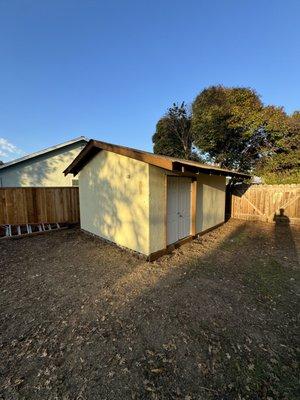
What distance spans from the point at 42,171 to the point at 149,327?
1295cm

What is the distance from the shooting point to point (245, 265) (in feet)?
18.7

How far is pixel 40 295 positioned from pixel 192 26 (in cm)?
1239

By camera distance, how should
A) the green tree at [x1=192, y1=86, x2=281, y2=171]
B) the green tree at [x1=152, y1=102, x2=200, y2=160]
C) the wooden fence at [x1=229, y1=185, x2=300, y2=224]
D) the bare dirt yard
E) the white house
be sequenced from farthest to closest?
the green tree at [x1=152, y1=102, x2=200, y2=160], the green tree at [x1=192, y1=86, x2=281, y2=171], the white house, the wooden fence at [x1=229, y1=185, x2=300, y2=224], the bare dirt yard

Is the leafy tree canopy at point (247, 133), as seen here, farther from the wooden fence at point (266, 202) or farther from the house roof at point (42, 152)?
the house roof at point (42, 152)

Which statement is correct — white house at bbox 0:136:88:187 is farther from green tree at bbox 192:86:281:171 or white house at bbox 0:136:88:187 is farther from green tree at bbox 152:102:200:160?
green tree at bbox 152:102:200:160

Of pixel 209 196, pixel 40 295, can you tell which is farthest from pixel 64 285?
pixel 209 196

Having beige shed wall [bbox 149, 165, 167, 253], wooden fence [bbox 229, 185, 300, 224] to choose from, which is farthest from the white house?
wooden fence [bbox 229, 185, 300, 224]

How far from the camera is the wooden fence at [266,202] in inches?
429

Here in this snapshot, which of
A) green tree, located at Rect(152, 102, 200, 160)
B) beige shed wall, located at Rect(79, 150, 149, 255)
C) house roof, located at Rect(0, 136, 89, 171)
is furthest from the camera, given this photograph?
green tree, located at Rect(152, 102, 200, 160)

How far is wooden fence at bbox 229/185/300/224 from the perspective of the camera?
10.9 metres

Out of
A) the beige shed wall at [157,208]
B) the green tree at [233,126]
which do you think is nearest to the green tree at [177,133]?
the green tree at [233,126]

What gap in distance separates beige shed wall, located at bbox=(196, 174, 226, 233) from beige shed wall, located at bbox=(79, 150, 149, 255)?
10.5 feet

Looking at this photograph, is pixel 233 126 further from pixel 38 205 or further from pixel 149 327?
pixel 149 327

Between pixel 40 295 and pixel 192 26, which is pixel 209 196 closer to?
pixel 40 295
